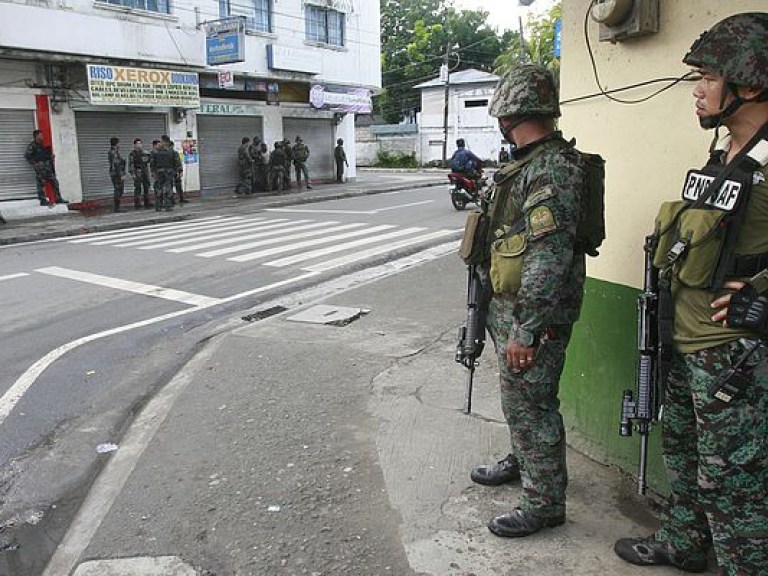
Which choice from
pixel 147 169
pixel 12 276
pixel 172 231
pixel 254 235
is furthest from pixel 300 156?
pixel 12 276

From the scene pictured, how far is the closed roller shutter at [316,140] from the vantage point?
84.1ft

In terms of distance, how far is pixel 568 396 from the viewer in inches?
147

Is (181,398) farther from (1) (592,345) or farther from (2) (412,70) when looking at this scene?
(2) (412,70)

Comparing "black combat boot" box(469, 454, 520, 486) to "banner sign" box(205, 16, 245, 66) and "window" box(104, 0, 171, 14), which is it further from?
"window" box(104, 0, 171, 14)

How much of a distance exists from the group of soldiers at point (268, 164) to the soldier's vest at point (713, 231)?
21014 mm

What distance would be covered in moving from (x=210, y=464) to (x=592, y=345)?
2.06 m

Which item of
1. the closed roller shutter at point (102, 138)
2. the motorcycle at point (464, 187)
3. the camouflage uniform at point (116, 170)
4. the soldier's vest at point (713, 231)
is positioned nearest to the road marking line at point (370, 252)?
A: the motorcycle at point (464, 187)

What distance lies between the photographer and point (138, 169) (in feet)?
59.5

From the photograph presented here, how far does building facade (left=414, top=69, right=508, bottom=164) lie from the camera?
4328cm

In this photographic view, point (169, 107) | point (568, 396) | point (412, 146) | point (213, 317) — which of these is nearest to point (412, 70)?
point (412, 146)

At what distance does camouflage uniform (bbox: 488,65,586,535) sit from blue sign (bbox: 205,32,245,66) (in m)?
17.6

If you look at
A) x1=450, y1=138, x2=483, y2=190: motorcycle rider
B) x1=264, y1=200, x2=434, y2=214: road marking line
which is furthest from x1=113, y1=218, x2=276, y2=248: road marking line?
x1=450, y1=138, x2=483, y2=190: motorcycle rider

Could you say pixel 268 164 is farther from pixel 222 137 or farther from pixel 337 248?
pixel 337 248

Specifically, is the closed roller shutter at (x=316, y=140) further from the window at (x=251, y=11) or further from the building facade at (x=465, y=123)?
the building facade at (x=465, y=123)
